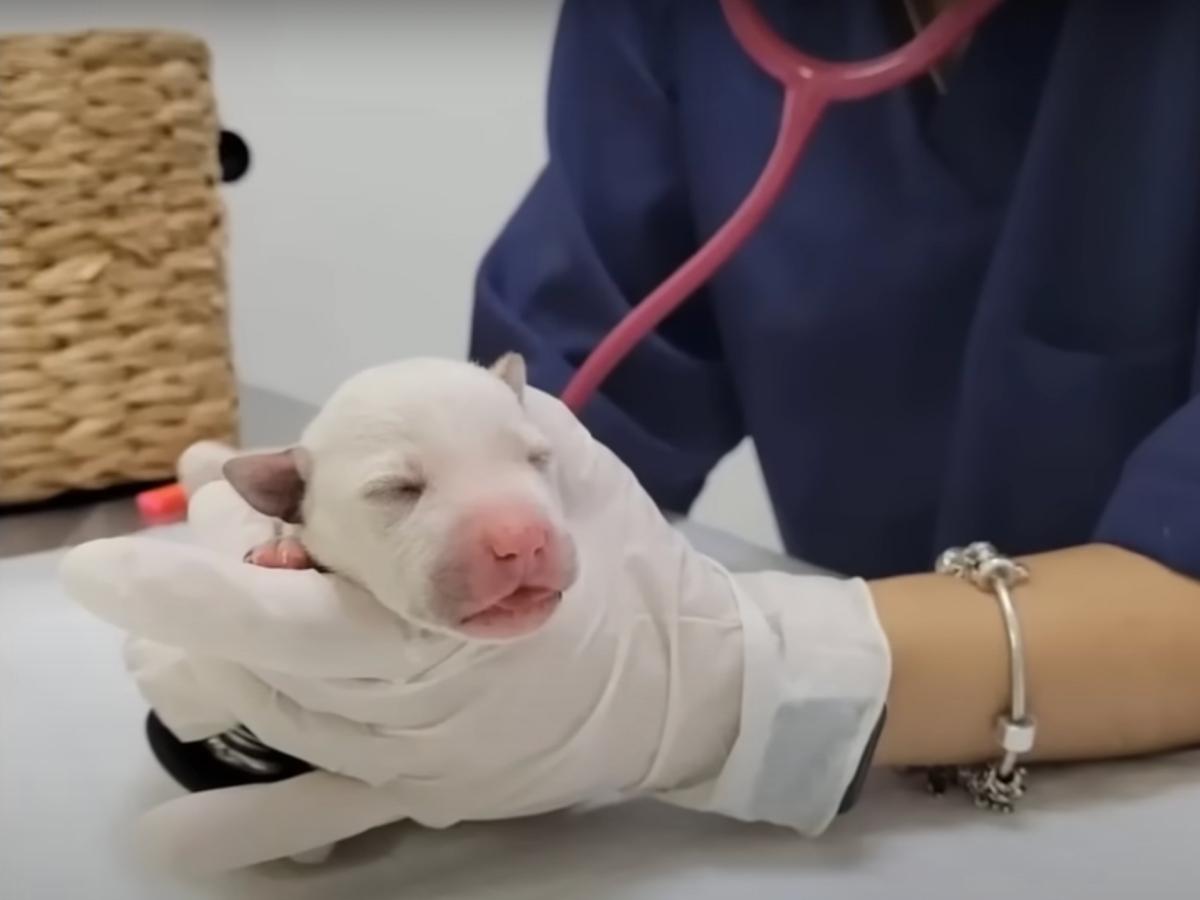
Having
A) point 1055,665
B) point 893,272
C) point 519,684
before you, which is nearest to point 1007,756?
point 1055,665

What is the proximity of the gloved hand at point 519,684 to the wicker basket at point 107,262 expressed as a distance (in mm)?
323

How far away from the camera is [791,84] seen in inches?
27.1

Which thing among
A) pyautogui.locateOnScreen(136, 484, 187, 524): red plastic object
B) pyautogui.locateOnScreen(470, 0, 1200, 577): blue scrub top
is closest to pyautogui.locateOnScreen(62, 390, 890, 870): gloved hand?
pyautogui.locateOnScreen(470, 0, 1200, 577): blue scrub top

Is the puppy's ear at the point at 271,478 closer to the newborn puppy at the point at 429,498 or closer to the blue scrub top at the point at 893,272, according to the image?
the newborn puppy at the point at 429,498

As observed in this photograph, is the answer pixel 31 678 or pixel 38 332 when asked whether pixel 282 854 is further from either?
pixel 38 332

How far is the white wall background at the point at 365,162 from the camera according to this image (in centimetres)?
140

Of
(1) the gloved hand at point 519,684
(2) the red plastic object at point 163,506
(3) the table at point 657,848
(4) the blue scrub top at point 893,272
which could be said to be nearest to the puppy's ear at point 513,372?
(1) the gloved hand at point 519,684

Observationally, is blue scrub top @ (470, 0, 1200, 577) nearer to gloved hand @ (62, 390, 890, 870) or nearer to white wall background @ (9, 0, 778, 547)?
gloved hand @ (62, 390, 890, 870)

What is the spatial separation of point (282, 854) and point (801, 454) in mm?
468

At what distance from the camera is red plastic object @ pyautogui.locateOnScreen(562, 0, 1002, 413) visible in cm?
66

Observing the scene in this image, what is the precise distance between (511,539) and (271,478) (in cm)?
9

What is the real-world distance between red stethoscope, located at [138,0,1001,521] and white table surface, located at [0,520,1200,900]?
29cm

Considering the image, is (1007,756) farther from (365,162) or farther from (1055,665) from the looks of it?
(365,162)

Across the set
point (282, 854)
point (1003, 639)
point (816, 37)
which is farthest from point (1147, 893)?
point (816, 37)
